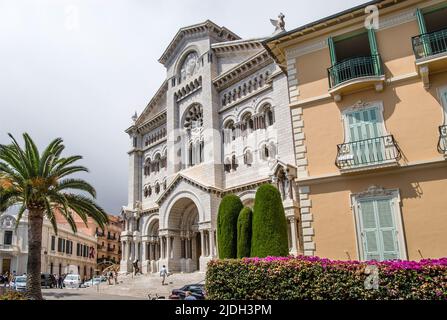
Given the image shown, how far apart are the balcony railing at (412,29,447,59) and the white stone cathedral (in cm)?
1194

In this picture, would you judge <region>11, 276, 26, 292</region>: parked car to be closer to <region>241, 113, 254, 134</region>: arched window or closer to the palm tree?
the palm tree

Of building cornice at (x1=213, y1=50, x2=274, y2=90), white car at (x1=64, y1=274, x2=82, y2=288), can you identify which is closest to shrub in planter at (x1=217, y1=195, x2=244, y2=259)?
building cornice at (x1=213, y1=50, x2=274, y2=90)

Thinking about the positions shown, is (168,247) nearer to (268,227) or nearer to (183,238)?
(183,238)

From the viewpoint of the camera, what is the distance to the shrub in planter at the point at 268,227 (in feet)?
48.6

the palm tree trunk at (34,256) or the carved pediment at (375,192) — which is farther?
the palm tree trunk at (34,256)

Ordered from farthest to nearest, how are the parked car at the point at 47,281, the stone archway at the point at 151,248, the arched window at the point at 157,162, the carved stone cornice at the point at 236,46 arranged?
the arched window at the point at 157,162 < the parked car at the point at 47,281 < the stone archway at the point at 151,248 < the carved stone cornice at the point at 236,46

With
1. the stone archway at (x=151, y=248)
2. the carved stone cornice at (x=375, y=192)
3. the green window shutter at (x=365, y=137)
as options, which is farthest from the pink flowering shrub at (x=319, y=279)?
the stone archway at (x=151, y=248)

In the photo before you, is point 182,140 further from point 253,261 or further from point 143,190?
point 253,261

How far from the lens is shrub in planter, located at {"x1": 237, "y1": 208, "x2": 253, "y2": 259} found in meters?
16.5

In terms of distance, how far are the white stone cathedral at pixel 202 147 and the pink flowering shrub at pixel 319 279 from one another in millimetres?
11300

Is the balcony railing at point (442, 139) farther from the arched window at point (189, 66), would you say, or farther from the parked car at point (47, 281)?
the parked car at point (47, 281)

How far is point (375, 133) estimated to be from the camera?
1412 centimetres

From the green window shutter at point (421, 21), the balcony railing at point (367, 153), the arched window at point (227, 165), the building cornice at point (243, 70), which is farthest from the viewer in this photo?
the arched window at point (227, 165)
